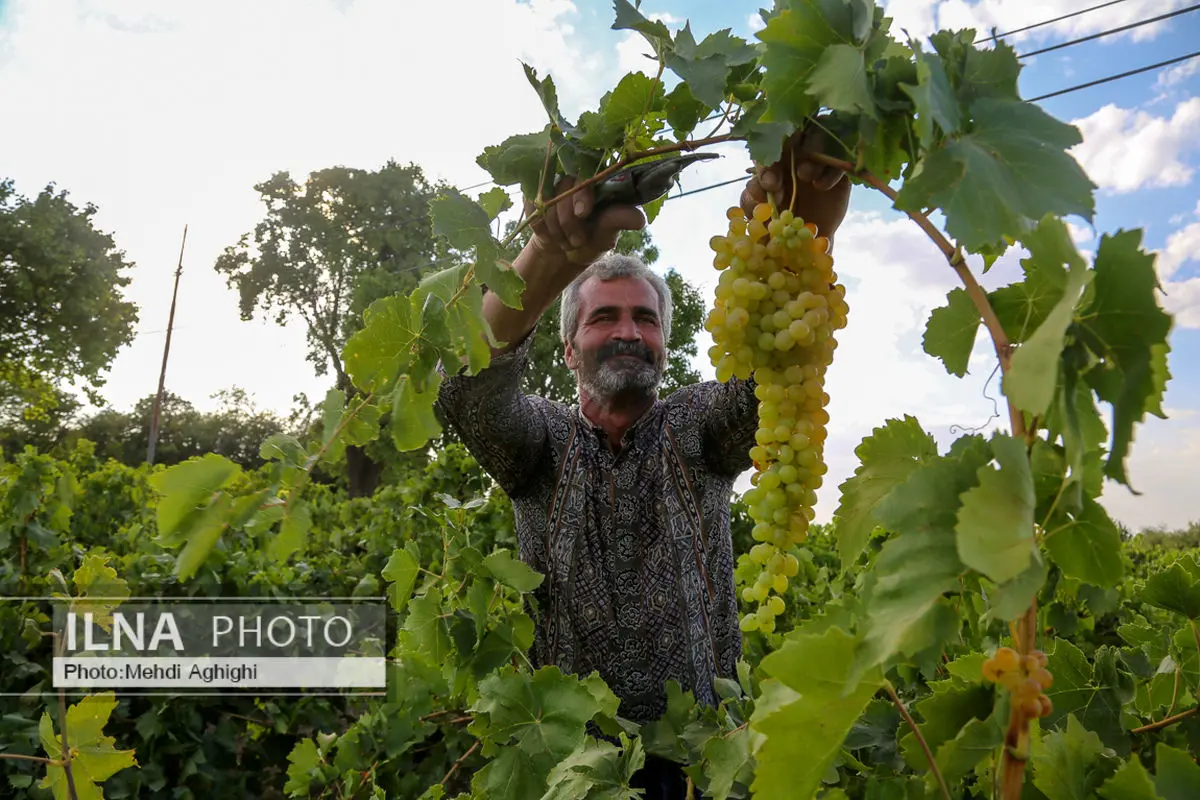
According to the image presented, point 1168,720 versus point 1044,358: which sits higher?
point 1044,358

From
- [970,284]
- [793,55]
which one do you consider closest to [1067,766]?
[970,284]

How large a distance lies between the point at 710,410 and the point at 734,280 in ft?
4.80

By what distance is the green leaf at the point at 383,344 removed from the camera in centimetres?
110

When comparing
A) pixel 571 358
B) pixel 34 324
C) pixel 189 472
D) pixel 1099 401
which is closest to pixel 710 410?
pixel 571 358

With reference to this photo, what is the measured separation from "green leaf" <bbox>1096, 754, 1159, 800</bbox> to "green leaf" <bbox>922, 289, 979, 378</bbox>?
1.27ft

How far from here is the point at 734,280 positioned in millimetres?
959

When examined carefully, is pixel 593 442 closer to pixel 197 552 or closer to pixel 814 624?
pixel 197 552

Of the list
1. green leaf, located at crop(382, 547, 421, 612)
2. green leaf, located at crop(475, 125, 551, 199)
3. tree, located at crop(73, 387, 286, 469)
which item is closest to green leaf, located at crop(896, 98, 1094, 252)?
green leaf, located at crop(475, 125, 551, 199)

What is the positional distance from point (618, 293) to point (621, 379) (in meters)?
0.33

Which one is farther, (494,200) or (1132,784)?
(494,200)

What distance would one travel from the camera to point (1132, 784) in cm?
70

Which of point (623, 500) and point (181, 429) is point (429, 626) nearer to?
point (623, 500)

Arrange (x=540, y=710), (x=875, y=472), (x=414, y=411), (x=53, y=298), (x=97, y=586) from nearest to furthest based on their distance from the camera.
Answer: (x=875, y=472) → (x=414, y=411) → (x=540, y=710) → (x=97, y=586) → (x=53, y=298)

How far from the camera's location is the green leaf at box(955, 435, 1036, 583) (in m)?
0.54
